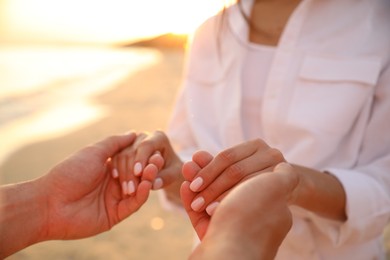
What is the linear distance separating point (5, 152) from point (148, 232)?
9.44 feet

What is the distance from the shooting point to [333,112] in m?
1.76

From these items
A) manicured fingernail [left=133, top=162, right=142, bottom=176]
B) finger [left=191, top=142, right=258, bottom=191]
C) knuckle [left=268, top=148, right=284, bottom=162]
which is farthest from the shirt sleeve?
manicured fingernail [left=133, top=162, right=142, bottom=176]

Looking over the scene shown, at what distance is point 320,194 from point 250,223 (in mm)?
551

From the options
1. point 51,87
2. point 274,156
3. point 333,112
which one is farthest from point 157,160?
point 51,87

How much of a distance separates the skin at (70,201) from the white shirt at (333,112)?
45 centimetres

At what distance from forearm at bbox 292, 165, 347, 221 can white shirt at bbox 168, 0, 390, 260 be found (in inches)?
1.4

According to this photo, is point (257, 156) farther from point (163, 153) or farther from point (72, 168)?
point (72, 168)

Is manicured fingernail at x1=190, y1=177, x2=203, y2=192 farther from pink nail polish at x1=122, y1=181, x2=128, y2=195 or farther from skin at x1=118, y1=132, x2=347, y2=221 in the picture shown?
Answer: pink nail polish at x1=122, y1=181, x2=128, y2=195

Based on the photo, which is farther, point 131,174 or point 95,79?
point 95,79

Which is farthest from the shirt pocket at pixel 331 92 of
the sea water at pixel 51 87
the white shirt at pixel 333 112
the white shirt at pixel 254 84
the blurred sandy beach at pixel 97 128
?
the sea water at pixel 51 87

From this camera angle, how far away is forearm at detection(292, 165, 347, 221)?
148cm

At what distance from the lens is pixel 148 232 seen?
4.12m

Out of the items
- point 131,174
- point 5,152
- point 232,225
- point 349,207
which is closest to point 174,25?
point 131,174

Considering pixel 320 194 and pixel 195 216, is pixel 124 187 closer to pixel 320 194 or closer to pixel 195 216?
pixel 195 216
